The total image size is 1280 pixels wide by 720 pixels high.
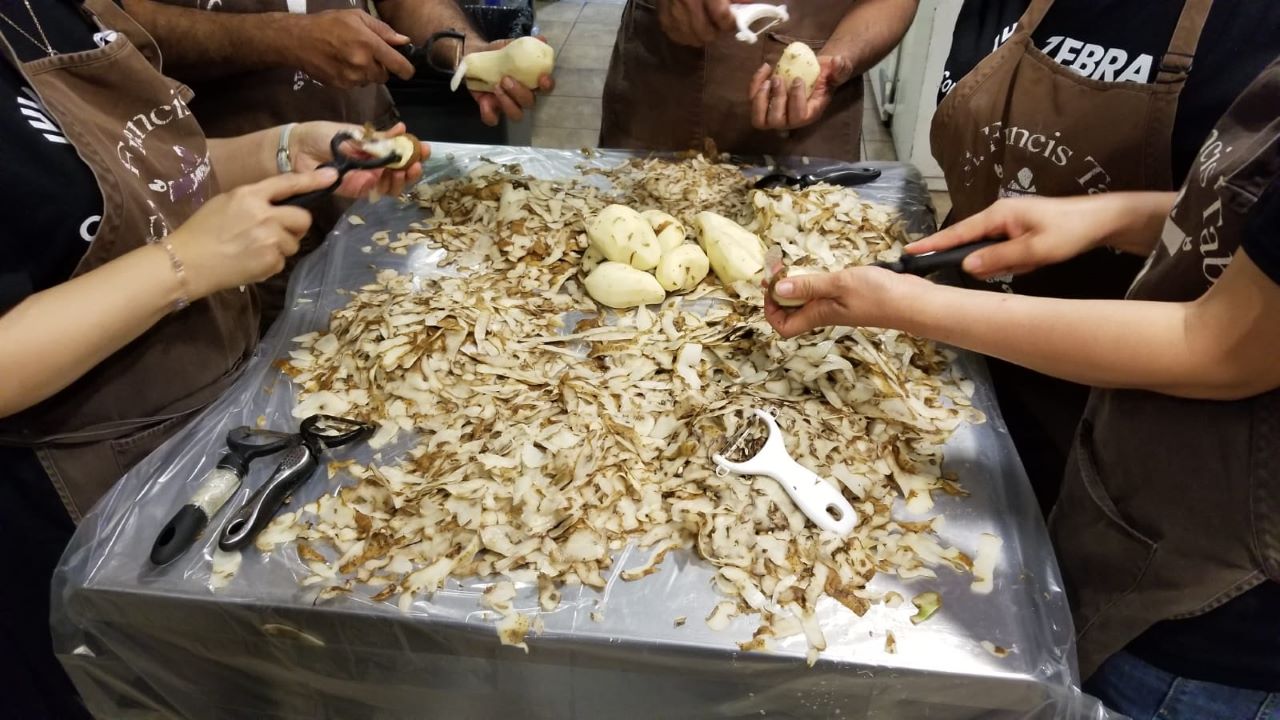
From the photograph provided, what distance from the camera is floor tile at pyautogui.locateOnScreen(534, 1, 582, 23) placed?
490cm

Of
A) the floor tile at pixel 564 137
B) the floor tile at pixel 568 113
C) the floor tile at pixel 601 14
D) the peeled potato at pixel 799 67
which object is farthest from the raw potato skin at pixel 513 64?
the floor tile at pixel 601 14

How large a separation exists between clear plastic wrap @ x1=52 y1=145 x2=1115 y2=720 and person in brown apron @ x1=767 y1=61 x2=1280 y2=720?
0.10 meters

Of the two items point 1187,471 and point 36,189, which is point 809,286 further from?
point 36,189

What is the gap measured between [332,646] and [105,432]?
0.41 m

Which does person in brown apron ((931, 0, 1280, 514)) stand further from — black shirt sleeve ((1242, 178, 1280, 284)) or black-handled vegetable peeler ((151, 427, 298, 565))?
black-handled vegetable peeler ((151, 427, 298, 565))

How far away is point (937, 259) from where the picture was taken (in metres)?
0.99

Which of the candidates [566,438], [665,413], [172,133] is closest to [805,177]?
[665,413]

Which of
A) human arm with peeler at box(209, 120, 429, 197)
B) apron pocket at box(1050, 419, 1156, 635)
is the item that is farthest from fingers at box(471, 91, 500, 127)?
apron pocket at box(1050, 419, 1156, 635)

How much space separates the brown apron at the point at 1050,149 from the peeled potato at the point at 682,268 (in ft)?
1.48

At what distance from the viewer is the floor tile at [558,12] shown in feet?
16.1

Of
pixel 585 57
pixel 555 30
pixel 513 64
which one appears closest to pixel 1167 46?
pixel 513 64

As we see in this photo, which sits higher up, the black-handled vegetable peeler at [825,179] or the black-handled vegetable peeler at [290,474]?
the black-handled vegetable peeler at [825,179]

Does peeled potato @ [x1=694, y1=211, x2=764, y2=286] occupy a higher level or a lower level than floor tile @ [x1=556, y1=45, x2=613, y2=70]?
higher

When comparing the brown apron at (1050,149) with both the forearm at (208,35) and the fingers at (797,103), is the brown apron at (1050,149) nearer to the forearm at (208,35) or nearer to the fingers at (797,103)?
the fingers at (797,103)
